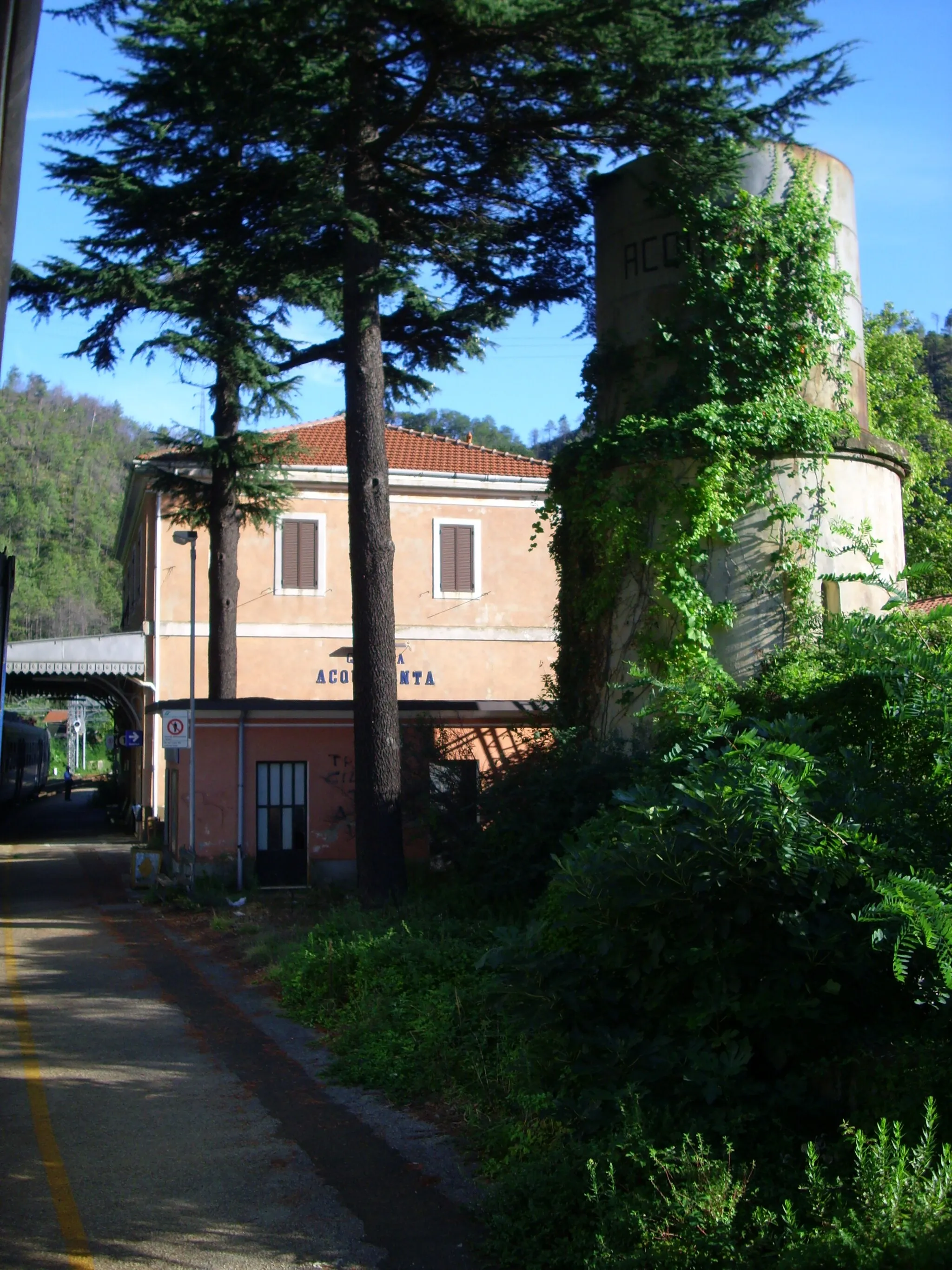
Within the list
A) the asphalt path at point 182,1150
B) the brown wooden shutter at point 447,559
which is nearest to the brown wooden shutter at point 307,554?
the brown wooden shutter at point 447,559

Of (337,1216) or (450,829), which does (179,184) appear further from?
(337,1216)

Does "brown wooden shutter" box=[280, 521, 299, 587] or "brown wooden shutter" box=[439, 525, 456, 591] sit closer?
"brown wooden shutter" box=[280, 521, 299, 587]

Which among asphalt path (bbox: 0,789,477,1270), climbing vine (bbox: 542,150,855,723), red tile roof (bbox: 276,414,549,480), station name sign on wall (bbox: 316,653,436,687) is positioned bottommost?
asphalt path (bbox: 0,789,477,1270)

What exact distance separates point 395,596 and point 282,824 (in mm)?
9705

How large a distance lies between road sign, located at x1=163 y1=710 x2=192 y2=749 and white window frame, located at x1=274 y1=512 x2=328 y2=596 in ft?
35.9

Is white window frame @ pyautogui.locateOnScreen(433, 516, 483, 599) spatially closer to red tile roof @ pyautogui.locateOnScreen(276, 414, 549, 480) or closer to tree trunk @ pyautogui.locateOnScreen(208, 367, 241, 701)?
red tile roof @ pyautogui.locateOnScreen(276, 414, 549, 480)

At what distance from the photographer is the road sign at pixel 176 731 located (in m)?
18.4

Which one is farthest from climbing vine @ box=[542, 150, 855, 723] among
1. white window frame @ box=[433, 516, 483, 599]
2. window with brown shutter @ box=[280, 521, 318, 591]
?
white window frame @ box=[433, 516, 483, 599]

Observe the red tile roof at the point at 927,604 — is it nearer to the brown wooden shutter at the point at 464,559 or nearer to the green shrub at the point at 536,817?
the green shrub at the point at 536,817

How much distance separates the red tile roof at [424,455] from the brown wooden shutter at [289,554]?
2.06 metres

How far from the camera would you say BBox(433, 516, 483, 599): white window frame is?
102 feet

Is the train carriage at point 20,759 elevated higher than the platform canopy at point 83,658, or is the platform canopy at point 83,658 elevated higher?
the platform canopy at point 83,658

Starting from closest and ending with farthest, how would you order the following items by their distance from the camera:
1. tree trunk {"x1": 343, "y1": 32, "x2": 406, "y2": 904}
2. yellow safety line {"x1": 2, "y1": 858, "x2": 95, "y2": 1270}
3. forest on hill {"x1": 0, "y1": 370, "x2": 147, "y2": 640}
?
1. yellow safety line {"x1": 2, "y1": 858, "x2": 95, "y2": 1270}
2. tree trunk {"x1": 343, "y1": 32, "x2": 406, "y2": 904}
3. forest on hill {"x1": 0, "y1": 370, "x2": 147, "y2": 640}

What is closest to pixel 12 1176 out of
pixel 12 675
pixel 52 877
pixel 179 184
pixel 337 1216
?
pixel 337 1216
